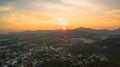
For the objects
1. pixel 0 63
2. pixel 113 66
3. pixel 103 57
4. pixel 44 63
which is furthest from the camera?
pixel 103 57

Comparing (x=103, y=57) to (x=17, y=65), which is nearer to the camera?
(x=17, y=65)

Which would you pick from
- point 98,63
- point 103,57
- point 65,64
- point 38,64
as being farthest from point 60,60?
point 103,57

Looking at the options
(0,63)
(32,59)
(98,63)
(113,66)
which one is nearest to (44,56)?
(32,59)

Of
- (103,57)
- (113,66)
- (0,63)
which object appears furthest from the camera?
(103,57)

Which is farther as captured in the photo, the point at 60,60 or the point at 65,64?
the point at 60,60

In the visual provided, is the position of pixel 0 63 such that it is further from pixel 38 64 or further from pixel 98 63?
pixel 98 63

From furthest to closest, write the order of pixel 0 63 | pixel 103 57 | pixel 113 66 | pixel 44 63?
pixel 103 57 < pixel 0 63 < pixel 44 63 < pixel 113 66

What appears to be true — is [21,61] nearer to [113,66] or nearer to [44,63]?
[44,63]

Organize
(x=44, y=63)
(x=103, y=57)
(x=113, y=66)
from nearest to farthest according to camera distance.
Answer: (x=113, y=66)
(x=44, y=63)
(x=103, y=57)
